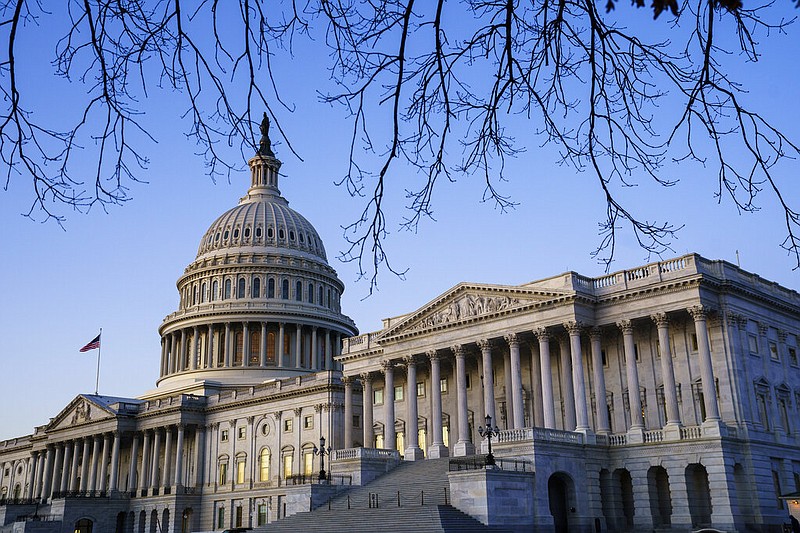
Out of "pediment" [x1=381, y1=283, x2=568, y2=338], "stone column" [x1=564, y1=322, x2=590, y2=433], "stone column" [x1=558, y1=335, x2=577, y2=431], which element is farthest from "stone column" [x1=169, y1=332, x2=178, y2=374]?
"stone column" [x1=564, y1=322, x2=590, y2=433]

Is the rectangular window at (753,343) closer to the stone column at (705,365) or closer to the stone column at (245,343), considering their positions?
the stone column at (705,365)

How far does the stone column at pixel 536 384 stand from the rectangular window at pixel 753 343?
46.4 feet

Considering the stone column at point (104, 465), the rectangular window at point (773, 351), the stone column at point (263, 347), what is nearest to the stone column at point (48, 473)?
the stone column at point (104, 465)

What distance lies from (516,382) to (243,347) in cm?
6172

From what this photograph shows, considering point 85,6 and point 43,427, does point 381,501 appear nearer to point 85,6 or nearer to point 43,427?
point 85,6

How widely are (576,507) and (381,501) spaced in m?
11.9

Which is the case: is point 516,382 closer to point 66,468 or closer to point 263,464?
point 263,464

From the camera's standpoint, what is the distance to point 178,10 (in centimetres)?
718

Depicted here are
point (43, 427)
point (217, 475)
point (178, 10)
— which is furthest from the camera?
point (43, 427)

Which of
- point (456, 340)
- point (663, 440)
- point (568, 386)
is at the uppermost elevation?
point (456, 340)

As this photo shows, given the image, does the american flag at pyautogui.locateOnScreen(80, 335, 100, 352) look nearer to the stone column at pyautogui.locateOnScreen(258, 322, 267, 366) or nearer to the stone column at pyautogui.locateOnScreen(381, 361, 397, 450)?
the stone column at pyautogui.locateOnScreen(258, 322, 267, 366)

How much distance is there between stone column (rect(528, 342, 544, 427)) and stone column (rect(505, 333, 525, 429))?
105 inches

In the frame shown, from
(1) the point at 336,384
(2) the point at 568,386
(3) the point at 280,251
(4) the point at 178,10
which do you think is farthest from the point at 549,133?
(3) the point at 280,251

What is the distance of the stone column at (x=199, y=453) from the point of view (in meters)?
95.6
